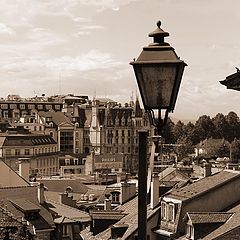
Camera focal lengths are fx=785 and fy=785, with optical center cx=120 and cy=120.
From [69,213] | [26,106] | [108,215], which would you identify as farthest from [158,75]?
[26,106]

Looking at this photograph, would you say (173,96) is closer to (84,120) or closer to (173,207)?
(173,207)

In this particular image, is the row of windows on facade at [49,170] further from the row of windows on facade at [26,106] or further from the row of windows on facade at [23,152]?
the row of windows on facade at [26,106]

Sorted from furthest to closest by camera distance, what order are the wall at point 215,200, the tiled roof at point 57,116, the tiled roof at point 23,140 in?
the tiled roof at point 57,116 → the tiled roof at point 23,140 → the wall at point 215,200

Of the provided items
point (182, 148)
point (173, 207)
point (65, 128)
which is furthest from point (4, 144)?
point (173, 207)

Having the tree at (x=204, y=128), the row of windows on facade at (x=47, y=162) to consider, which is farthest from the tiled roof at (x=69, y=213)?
the tree at (x=204, y=128)

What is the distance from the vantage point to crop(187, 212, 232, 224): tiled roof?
78.2ft

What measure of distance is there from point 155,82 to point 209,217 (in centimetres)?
1775

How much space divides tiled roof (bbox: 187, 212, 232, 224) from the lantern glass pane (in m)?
17.4

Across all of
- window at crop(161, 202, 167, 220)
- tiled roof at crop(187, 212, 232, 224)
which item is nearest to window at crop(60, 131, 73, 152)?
window at crop(161, 202, 167, 220)

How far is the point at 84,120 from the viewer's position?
15000cm

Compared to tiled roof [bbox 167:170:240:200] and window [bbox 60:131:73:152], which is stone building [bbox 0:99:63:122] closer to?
window [bbox 60:131:73:152]

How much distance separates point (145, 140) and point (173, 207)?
65.5 feet

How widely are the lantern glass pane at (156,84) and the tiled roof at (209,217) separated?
57.2 ft

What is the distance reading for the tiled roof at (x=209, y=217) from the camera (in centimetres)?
2383
